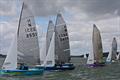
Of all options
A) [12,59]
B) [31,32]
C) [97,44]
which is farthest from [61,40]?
[97,44]

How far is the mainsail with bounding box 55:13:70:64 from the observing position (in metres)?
64.8

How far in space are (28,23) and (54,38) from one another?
1546 centimetres

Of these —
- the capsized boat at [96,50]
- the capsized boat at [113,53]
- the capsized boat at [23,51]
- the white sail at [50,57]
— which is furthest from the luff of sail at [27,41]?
the capsized boat at [113,53]

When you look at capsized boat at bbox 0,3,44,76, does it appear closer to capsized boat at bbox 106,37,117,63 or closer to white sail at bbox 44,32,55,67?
white sail at bbox 44,32,55,67

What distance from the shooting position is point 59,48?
65.1 m

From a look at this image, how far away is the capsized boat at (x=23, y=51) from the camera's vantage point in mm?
46750

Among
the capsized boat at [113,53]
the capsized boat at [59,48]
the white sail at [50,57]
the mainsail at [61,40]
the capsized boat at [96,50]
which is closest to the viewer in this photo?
the white sail at [50,57]

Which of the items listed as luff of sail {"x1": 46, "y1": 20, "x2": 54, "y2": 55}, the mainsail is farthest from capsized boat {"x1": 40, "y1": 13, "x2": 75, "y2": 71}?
luff of sail {"x1": 46, "y1": 20, "x2": 54, "y2": 55}

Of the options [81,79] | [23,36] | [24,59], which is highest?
[23,36]

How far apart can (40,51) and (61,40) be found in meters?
5.98

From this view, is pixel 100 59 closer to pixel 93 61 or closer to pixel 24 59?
pixel 93 61

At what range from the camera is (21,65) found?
48062 millimetres

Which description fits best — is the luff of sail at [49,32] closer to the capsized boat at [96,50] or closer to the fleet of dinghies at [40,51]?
the fleet of dinghies at [40,51]

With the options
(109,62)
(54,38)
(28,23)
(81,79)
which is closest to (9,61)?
(28,23)
